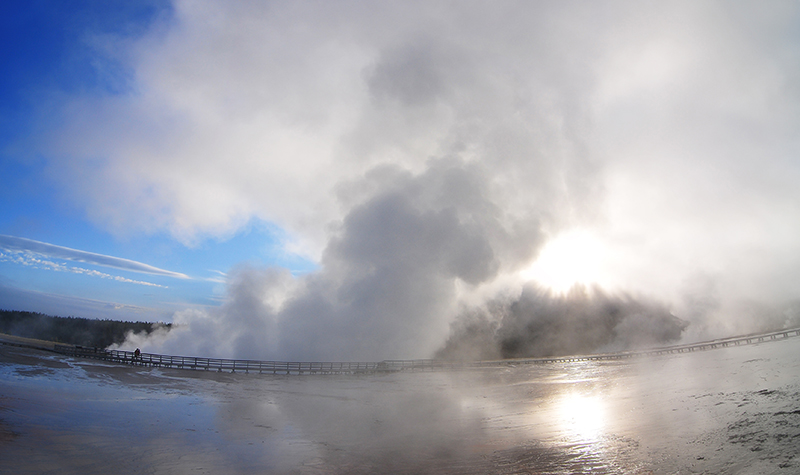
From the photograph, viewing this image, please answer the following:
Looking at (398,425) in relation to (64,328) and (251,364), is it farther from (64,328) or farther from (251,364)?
(64,328)

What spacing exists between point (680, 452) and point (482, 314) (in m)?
47.5

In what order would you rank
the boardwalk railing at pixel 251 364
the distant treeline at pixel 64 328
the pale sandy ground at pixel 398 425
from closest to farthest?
the pale sandy ground at pixel 398 425, the boardwalk railing at pixel 251 364, the distant treeline at pixel 64 328

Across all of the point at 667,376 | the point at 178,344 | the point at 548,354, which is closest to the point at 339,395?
the point at 667,376

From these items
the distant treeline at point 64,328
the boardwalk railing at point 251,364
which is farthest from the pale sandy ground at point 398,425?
the distant treeline at point 64,328

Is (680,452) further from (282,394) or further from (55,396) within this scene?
(55,396)

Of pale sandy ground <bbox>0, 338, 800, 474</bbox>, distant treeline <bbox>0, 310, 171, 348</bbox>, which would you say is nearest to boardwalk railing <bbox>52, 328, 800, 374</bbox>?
pale sandy ground <bbox>0, 338, 800, 474</bbox>

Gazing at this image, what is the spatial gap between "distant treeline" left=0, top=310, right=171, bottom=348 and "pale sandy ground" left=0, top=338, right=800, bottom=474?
58.0 metres

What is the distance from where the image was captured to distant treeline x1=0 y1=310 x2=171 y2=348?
2899 inches

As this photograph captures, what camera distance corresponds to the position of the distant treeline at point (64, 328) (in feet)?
242

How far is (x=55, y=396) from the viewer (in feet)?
59.1

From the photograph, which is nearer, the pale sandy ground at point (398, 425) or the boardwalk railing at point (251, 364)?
the pale sandy ground at point (398, 425)

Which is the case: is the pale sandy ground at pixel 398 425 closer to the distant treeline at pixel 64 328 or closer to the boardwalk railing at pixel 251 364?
the boardwalk railing at pixel 251 364

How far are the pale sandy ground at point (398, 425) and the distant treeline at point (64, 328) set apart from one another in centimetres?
5802

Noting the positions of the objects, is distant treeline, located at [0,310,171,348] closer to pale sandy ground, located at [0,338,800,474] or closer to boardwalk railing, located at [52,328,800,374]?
boardwalk railing, located at [52,328,800,374]
